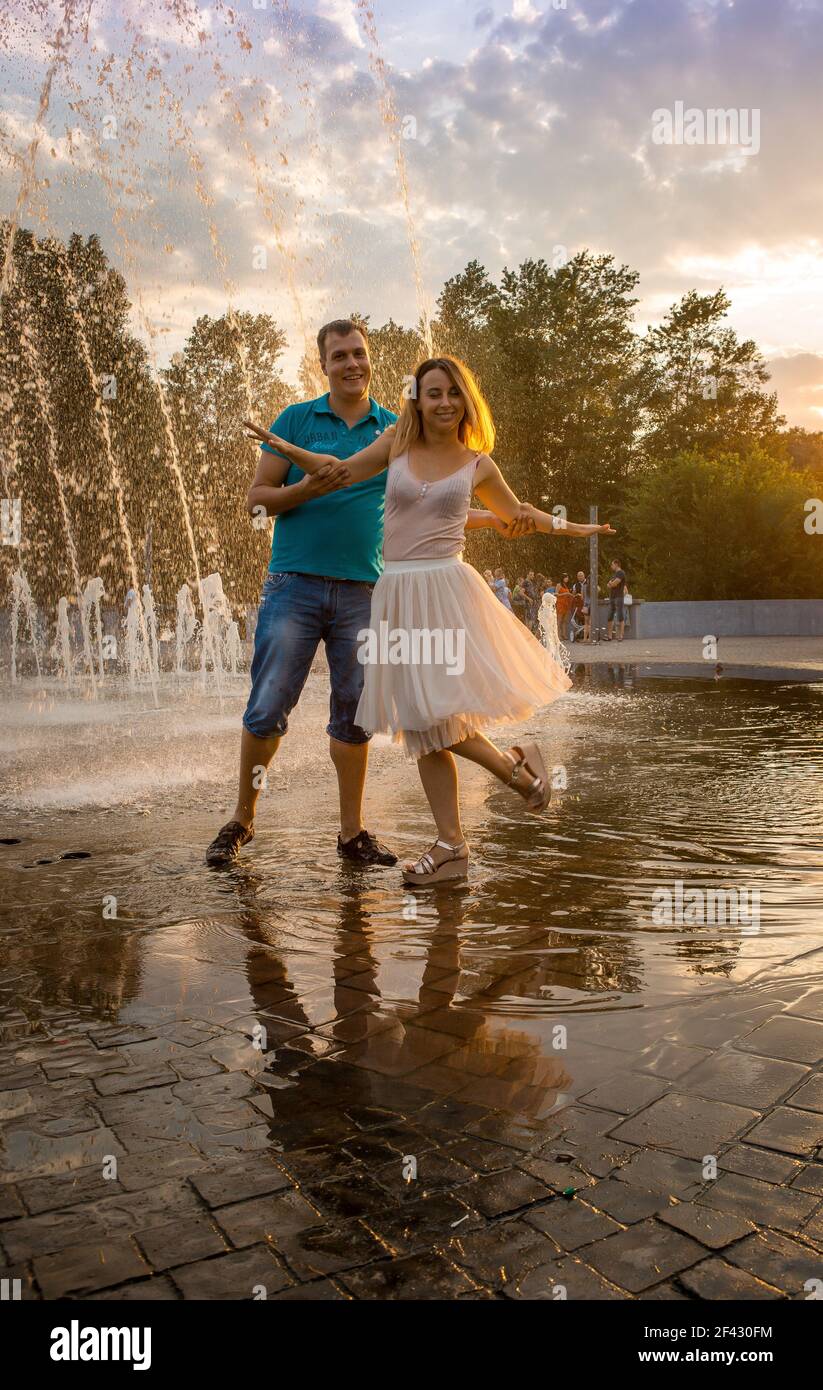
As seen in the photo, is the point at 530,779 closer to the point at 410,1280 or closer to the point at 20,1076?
the point at 20,1076

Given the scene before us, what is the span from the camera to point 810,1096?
8.20 ft

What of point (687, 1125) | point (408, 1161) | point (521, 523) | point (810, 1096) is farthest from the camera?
point (521, 523)

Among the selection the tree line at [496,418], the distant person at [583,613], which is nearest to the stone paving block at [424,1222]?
the tree line at [496,418]

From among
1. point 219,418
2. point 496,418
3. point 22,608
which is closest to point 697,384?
point 496,418

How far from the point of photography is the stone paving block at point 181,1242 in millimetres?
1948

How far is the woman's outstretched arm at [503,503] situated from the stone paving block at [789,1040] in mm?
2286

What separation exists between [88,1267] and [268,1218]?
313mm

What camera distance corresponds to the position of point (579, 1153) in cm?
228

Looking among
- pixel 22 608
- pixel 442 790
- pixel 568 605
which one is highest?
pixel 22 608

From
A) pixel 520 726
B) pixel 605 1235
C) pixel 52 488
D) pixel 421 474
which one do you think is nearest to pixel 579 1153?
pixel 605 1235

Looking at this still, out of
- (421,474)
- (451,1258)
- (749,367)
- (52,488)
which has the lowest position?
(451,1258)

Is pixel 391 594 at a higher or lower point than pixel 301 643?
higher

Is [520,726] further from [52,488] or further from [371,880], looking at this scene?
[52,488]

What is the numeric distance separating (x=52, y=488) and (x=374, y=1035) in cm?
3429
